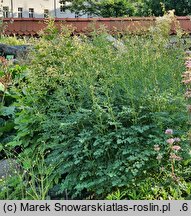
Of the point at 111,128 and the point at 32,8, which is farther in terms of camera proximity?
the point at 32,8

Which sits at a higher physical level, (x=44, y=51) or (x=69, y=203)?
(x=44, y=51)

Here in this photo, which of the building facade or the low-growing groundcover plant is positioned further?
the building facade

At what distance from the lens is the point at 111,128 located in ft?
12.9

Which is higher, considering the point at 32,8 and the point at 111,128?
the point at 32,8

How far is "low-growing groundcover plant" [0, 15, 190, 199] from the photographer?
363 cm

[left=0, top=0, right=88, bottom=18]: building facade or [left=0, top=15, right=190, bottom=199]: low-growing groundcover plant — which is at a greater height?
[left=0, top=0, right=88, bottom=18]: building facade

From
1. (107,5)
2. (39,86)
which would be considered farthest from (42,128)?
(107,5)

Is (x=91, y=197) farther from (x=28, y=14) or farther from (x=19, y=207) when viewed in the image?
(x=28, y=14)

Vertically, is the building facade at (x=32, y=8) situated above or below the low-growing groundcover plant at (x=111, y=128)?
above

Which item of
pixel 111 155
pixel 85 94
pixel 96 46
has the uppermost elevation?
pixel 96 46

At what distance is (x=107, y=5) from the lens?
2889 cm

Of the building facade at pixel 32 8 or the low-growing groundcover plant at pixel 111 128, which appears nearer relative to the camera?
the low-growing groundcover plant at pixel 111 128

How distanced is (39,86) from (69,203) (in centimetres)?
164

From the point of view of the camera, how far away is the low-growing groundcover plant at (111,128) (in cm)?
363
